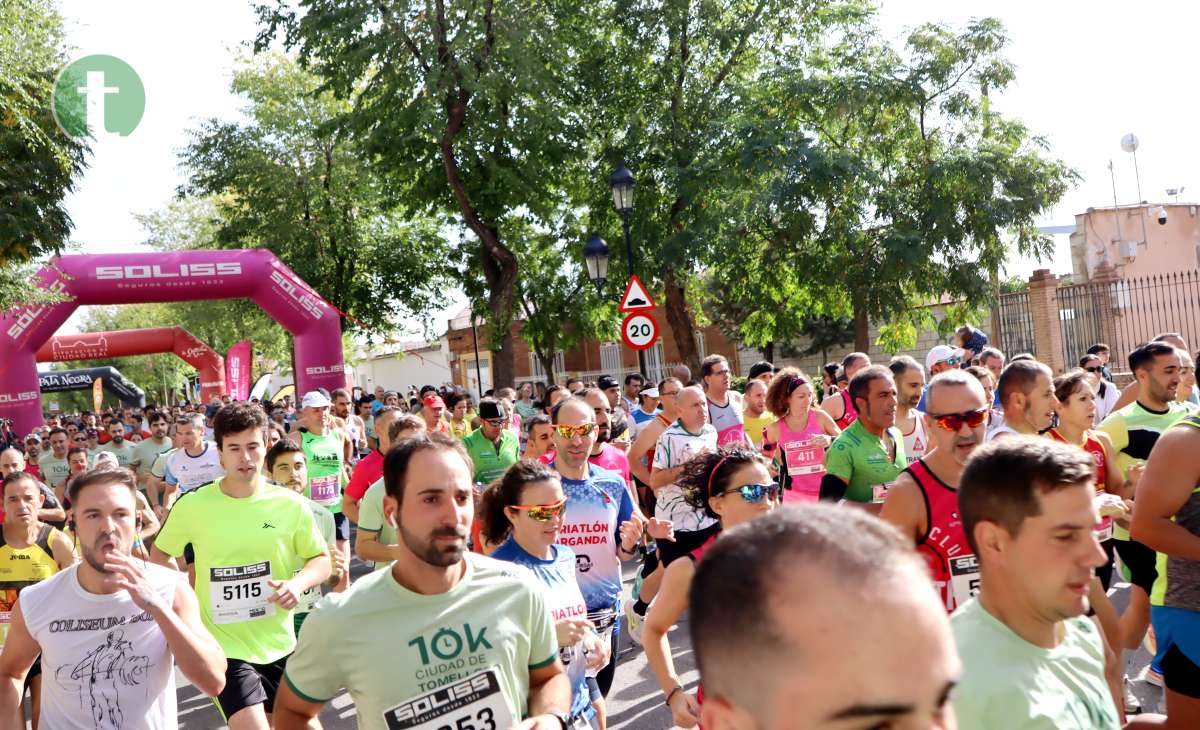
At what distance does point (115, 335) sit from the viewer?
41.2 m

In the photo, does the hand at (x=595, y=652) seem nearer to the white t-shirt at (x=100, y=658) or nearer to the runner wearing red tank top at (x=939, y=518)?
the runner wearing red tank top at (x=939, y=518)

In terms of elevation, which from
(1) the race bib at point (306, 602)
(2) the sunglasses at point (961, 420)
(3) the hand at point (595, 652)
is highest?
(2) the sunglasses at point (961, 420)

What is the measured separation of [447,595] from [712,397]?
658 centimetres

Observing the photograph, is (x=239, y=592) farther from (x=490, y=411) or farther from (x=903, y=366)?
→ (x=903, y=366)

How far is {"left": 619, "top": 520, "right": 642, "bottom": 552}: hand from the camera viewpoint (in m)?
5.49

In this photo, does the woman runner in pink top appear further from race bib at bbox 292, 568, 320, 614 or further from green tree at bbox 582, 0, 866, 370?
green tree at bbox 582, 0, 866, 370

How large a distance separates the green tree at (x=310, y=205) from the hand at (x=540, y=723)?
30014 millimetres

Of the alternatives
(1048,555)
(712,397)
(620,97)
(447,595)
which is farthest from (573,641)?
(620,97)

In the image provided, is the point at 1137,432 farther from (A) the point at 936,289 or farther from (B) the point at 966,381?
(A) the point at 936,289

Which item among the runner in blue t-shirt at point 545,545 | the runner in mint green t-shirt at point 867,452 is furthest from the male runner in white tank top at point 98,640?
the runner in mint green t-shirt at point 867,452

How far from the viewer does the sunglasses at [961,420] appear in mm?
4332

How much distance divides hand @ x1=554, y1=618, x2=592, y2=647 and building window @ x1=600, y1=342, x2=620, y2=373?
4858cm

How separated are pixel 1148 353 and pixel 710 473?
10.5 ft

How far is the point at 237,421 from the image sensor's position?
5.68m
